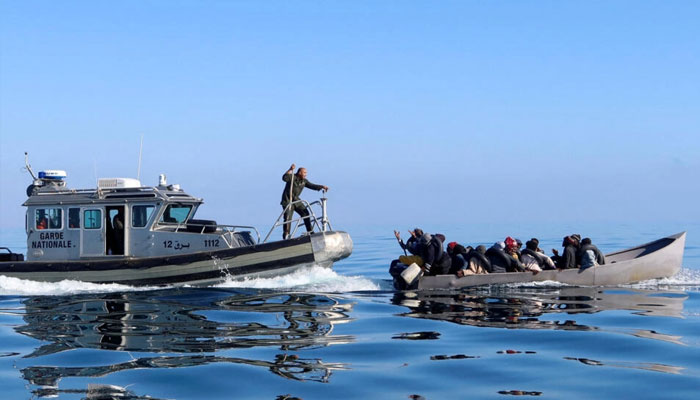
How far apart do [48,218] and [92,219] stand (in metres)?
1.40

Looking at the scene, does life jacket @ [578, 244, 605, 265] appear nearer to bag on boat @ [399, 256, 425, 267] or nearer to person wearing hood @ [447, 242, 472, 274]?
person wearing hood @ [447, 242, 472, 274]

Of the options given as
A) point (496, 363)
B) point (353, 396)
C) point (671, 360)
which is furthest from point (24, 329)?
point (671, 360)

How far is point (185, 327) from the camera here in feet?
45.8

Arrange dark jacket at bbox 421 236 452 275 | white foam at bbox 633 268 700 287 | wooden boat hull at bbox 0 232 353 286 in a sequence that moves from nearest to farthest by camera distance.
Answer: wooden boat hull at bbox 0 232 353 286
dark jacket at bbox 421 236 452 275
white foam at bbox 633 268 700 287

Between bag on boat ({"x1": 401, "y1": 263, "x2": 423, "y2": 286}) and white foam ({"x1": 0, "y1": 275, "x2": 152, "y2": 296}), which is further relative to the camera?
white foam ({"x1": 0, "y1": 275, "x2": 152, "y2": 296})

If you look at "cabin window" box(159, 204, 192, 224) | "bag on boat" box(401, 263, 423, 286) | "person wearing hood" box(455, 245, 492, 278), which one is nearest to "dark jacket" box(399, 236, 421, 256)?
"bag on boat" box(401, 263, 423, 286)

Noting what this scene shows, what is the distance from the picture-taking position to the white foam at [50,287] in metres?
19.2

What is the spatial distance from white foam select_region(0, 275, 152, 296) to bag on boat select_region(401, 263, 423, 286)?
6.69 metres

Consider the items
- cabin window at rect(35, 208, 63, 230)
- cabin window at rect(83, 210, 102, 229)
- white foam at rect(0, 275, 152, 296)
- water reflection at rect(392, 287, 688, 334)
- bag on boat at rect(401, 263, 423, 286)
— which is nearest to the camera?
water reflection at rect(392, 287, 688, 334)

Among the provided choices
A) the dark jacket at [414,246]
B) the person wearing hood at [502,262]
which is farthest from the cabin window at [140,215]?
the person wearing hood at [502,262]

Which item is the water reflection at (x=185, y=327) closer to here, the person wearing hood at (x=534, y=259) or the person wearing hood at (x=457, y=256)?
the person wearing hood at (x=457, y=256)

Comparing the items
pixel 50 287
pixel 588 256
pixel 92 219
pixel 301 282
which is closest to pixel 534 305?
pixel 588 256

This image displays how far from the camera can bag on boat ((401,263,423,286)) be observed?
61.9 ft

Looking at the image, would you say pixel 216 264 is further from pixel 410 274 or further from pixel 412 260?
pixel 412 260
